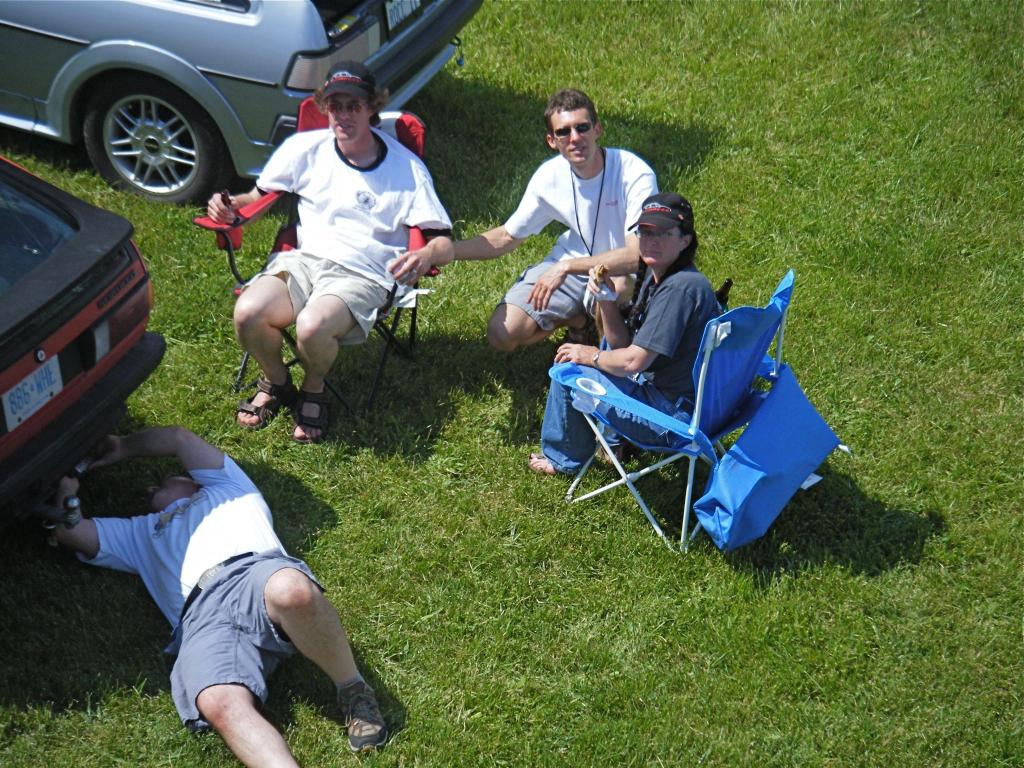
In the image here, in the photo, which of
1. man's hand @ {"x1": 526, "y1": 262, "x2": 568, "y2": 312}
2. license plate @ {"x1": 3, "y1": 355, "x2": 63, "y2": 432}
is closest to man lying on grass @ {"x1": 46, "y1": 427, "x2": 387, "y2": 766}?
license plate @ {"x1": 3, "y1": 355, "x2": 63, "y2": 432}

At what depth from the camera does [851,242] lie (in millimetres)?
6270

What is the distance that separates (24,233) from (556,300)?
90.1 inches

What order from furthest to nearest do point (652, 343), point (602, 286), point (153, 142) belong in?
point (153, 142) < point (602, 286) < point (652, 343)

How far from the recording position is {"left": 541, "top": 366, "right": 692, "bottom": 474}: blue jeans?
458cm

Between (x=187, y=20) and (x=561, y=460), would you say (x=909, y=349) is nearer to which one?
(x=561, y=460)

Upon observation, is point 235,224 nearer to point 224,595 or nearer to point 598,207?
point 598,207

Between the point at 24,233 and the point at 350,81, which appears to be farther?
the point at 350,81

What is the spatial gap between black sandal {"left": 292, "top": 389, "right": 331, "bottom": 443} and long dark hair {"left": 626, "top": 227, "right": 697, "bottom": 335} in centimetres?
144

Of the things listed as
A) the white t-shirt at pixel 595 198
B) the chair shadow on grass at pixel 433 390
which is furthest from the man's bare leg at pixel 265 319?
the white t-shirt at pixel 595 198

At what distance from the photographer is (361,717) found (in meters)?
3.91

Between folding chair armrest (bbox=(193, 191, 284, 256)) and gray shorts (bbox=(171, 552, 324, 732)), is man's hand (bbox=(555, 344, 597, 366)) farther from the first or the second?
folding chair armrest (bbox=(193, 191, 284, 256))

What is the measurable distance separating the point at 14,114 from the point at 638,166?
3.68m

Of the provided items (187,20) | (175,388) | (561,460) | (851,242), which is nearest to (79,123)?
(187,20)

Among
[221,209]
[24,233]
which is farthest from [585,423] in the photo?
[24,233]
